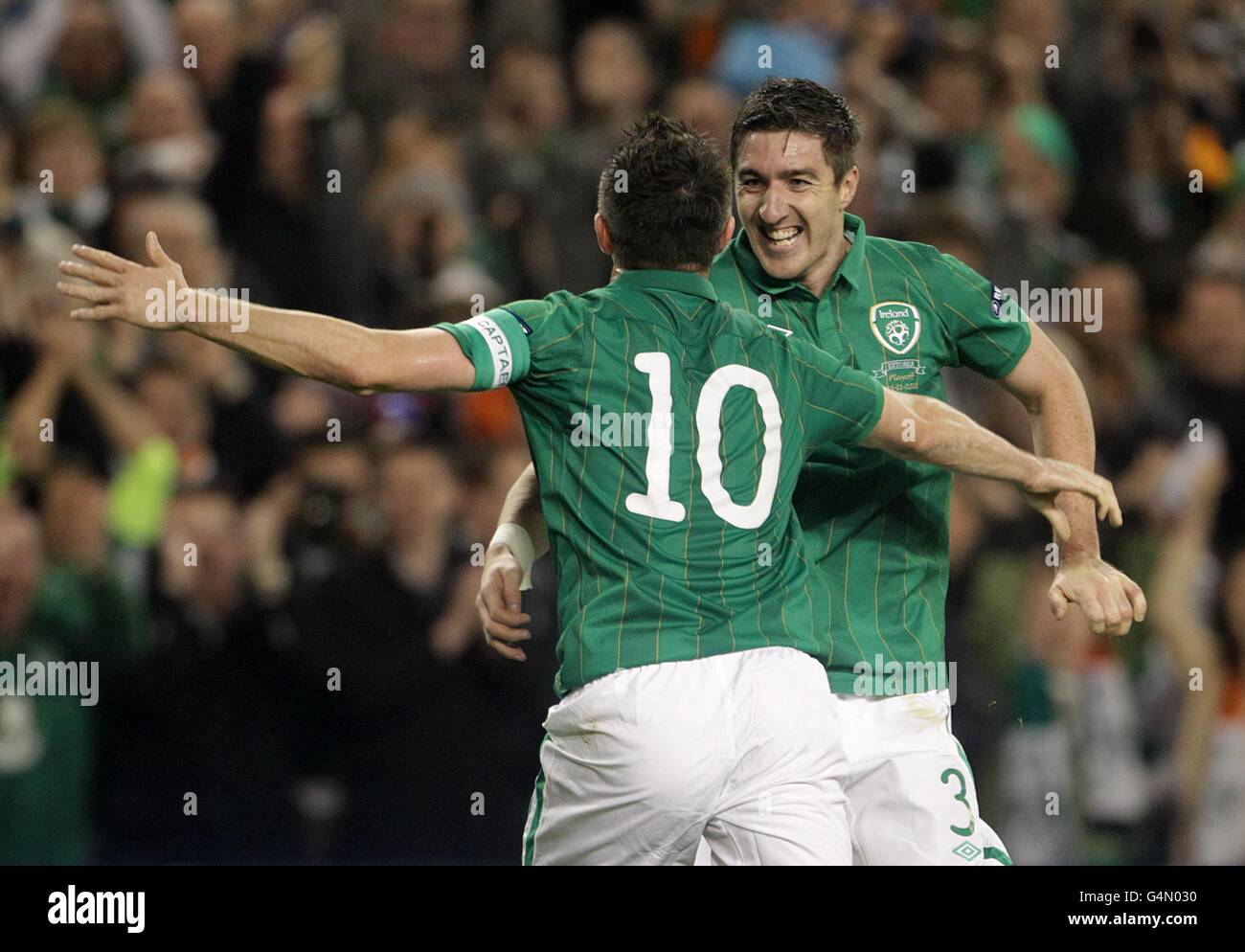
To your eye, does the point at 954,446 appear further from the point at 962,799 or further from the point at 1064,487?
the point at 962,799

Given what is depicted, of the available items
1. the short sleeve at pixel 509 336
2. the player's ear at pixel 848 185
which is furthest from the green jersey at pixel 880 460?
the short sleeve at pixel 509 336

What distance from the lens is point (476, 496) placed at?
6.07 m

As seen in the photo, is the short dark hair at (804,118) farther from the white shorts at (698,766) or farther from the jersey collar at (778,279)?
the white shorts at (698,766)

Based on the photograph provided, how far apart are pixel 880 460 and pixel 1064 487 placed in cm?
52

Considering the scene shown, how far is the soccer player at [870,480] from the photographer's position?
3.89 m

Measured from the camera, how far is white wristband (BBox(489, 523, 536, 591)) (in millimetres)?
3799

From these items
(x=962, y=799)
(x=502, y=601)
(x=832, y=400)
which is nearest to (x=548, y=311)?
(x=832, y=400)

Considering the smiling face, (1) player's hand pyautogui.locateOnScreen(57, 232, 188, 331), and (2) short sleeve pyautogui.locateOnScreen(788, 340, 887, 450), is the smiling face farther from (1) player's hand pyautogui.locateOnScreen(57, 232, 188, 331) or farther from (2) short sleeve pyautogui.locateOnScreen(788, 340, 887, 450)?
(1) player's hand pyautogui.locateOnScreen(57, 232, 188, 331)

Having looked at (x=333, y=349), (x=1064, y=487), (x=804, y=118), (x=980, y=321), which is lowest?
(x=1064, y=487)

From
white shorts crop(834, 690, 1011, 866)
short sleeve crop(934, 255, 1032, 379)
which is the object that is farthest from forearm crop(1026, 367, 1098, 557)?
white shorts crop(834, 690, 1011, 866)

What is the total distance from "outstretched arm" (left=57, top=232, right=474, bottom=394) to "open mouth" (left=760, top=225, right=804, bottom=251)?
104cm

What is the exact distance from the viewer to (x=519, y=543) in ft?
12.5

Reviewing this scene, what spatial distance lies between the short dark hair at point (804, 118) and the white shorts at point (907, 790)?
4.09 feet

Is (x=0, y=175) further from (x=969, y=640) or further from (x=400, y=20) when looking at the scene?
(x=969, y=640)
